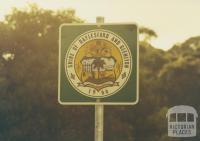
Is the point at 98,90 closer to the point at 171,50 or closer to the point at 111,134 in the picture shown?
the point at 111,134

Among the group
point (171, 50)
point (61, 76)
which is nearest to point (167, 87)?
point (171, 50)

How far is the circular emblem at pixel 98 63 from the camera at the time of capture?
16.3ft

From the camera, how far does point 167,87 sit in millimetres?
50875

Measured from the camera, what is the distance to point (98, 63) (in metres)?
4.93
